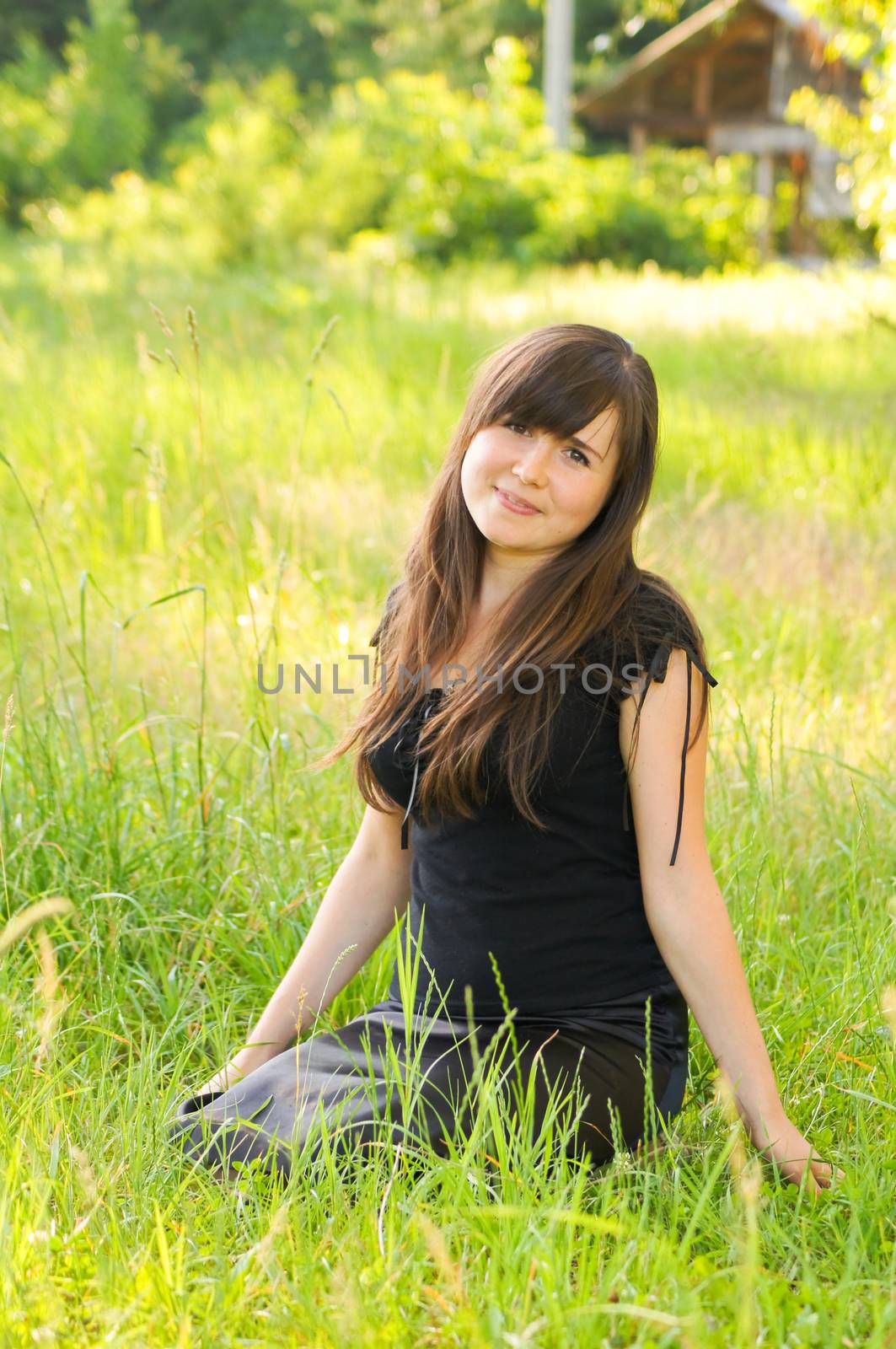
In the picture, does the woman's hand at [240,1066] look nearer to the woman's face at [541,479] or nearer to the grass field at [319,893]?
the grass field at [319,893]

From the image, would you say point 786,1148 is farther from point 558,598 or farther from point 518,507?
point 518,507

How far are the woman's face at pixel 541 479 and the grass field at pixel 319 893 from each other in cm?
61

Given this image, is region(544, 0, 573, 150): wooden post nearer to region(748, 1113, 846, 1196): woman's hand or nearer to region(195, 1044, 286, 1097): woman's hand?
region(195, 1044, 286, 1097): woman's hand

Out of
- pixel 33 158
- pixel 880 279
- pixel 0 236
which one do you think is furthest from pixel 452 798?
pixel 33 158

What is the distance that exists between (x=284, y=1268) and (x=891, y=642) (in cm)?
264

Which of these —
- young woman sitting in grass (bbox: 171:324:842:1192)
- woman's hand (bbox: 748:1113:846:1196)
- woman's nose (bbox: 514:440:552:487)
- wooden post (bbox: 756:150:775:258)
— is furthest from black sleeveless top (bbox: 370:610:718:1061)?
wooden post (bbox: 756:150:775:258)

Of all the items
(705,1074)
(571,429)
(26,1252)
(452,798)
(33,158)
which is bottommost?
(705,1074)

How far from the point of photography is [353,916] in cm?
211

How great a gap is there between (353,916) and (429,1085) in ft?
1.28

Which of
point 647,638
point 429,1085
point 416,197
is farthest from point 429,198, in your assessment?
point 429,1085

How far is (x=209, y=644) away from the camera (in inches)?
145

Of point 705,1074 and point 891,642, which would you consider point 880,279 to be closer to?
point 891,642

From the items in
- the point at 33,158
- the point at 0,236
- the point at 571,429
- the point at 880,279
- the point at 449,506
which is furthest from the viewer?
the point at 33,158

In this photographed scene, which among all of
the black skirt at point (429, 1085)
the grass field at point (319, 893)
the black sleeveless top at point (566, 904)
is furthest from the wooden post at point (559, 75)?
the black skirt at point (429, 1085)
